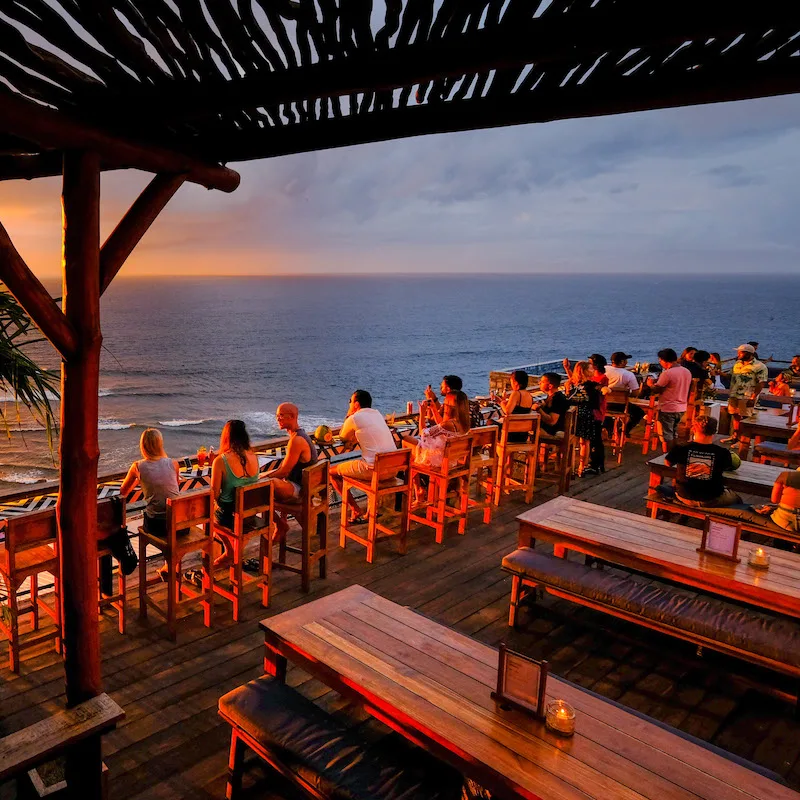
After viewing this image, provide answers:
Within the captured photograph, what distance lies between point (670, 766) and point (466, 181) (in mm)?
193782

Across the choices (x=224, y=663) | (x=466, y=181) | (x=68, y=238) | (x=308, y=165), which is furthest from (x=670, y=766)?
(x=466, y=181)

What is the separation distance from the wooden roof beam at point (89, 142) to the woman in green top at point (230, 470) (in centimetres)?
190

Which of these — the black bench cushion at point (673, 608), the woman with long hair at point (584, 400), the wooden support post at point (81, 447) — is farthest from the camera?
the woman with long hair at point (584, 400)

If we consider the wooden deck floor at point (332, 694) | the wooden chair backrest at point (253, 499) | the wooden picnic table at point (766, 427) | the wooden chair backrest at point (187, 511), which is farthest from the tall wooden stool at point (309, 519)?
the wooden picnic table at point (766, 427)

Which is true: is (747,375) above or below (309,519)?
above

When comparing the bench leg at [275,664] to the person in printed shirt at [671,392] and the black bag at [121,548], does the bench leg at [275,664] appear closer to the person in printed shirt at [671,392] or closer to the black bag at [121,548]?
the black bag at [121,548]

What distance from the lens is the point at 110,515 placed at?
12.9 ft

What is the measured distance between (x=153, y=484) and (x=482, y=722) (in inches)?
115

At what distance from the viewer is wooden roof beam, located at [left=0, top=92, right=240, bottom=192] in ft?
6.77

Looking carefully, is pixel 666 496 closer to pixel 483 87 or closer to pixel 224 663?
pixel 224 663

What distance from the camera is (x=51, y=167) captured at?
300 cm

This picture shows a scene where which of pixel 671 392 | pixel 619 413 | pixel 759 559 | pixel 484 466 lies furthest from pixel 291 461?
pixel 671 392

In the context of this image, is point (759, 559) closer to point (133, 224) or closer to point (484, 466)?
point (484, 466)

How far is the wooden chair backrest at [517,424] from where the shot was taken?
21.3ft
